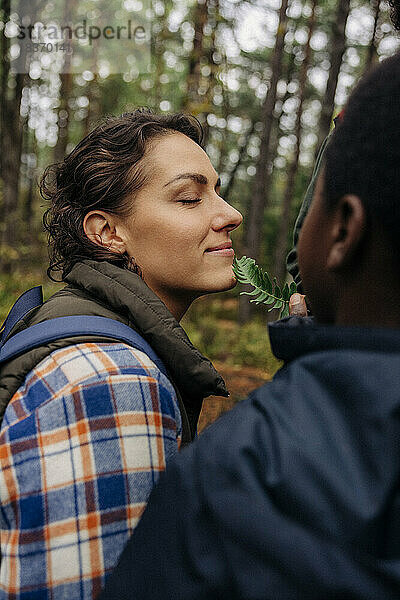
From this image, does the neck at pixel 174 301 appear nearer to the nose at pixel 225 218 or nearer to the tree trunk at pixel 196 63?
the nose at pixel 225 218

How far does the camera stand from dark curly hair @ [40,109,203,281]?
Answer: 2264 millimetres

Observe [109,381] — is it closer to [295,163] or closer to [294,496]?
[294,496]

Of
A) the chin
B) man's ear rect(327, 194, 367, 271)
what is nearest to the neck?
the chin

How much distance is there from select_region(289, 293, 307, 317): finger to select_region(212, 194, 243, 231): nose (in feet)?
1.75

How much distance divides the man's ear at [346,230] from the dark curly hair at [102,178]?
116 centimetres

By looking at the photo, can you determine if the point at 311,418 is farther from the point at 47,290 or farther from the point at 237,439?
the point at 47,290

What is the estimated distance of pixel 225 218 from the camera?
7.29 feet

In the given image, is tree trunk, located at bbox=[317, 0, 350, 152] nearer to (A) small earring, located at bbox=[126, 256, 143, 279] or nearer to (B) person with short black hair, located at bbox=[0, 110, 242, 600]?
(B) person with short black hair, located at bbox=[0, 110, 242, 600]

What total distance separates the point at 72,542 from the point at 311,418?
737 mm

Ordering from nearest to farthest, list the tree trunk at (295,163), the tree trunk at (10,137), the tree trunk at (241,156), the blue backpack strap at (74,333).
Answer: the blue backpack strap at (74,333), the tree trunk at (10,137), the tree trunk at (295,163), the tree trunk at (241,156)

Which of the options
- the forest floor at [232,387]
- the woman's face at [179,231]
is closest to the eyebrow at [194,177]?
the woman's face at [179,231]

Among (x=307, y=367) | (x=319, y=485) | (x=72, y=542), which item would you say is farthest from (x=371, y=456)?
(x=72, y=542)

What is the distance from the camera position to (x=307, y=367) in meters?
1.13

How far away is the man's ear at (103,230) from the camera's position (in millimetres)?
2268
